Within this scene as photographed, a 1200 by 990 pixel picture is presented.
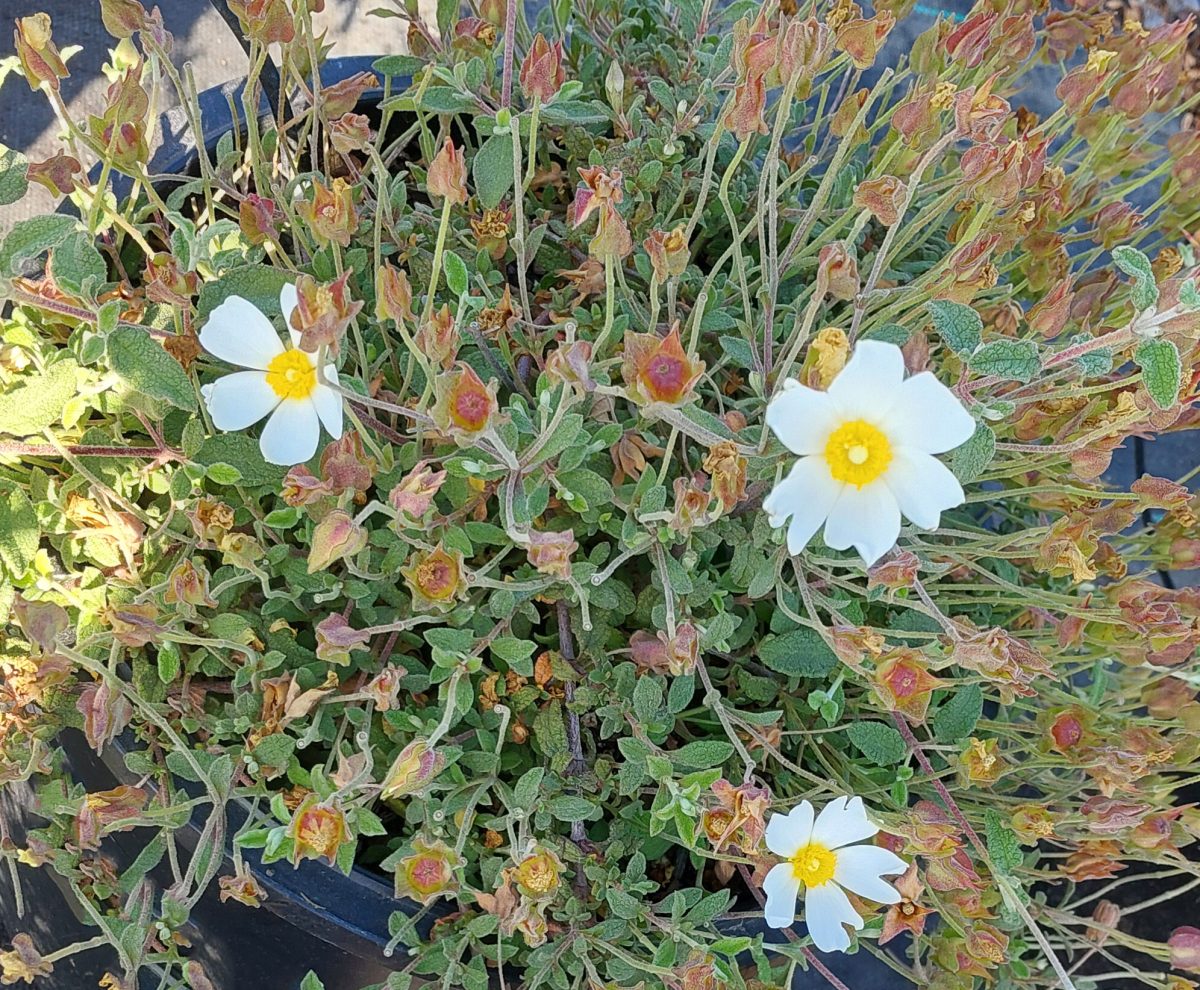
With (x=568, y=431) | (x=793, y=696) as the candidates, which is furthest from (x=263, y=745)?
(x=793, y=696)

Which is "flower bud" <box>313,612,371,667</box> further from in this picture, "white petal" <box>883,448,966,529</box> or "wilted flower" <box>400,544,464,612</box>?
"white petal" <box>883,448,966,529</box>

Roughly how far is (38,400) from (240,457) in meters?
0.14

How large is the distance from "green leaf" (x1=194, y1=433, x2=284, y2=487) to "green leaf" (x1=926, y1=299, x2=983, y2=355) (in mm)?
454

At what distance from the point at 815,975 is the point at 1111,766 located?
347mm

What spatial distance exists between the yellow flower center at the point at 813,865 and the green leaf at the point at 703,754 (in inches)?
3.2

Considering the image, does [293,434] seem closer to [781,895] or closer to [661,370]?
[661,370]

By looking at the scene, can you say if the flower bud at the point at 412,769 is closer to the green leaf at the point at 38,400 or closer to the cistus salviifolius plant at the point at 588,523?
the cistus salviifolius plant at the point at 588,523

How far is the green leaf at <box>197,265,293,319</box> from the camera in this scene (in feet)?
2.40

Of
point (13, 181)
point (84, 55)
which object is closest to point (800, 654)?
point (13, 181)

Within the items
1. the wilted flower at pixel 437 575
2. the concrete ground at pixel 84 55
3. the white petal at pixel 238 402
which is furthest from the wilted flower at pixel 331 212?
the concrete ground at pixel 84 55

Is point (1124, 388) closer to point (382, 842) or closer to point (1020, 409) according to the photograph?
point (1020, 409)

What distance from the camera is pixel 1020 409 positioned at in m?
0.78

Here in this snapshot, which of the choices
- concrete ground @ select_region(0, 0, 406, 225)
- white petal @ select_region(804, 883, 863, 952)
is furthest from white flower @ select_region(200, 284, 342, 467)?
concrete ground @ select_region(0, 0, 406, 225)

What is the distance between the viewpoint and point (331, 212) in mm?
674
